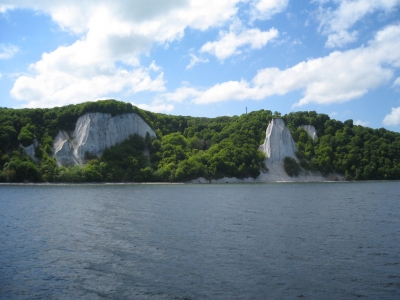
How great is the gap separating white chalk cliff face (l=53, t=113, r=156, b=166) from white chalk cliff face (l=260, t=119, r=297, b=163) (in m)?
35.4

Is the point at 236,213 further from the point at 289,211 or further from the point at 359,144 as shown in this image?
the point at 359,144

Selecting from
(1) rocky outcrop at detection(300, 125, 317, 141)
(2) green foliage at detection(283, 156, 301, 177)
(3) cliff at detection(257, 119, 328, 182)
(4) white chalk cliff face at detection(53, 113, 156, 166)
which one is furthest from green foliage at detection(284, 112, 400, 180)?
(4) white chalk cliff face at detection(53, 113, 156, 166)

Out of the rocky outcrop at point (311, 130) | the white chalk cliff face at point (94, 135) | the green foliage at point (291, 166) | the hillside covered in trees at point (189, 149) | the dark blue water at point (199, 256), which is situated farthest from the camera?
the rocky outcrop at point (311, 130)

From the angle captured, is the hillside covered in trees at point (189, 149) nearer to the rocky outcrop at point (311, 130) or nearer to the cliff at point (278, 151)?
the rocky outcrop at point (311, 130)

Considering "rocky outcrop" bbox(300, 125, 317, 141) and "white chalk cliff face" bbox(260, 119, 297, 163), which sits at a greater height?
"rocky outcrop" bbox(300, 125, 317, 141)

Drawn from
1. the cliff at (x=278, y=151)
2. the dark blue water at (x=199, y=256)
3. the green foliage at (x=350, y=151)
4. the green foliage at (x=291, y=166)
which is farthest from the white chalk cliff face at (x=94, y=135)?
the dark blue water at (x=199, y=256)

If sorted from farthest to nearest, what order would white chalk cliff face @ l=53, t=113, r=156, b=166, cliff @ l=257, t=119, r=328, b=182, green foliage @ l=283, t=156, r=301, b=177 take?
1. green foliage @ l=283, t=156, r=301, b=177
2. cliff @ l=257, t=119, r=328, b=182
3. white chalk cliff face @ l=53, t=113, r=156, b=166

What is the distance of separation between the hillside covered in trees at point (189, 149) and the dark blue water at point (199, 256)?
63.1 m

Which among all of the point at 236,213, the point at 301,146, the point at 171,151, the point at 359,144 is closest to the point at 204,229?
the point at 236,213

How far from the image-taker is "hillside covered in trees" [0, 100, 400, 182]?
94.6 metres

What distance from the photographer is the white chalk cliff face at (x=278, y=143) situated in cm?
11469

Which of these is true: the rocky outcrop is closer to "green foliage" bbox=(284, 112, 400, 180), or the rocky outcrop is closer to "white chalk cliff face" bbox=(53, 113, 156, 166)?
"green foliage" bbox=(284, 112, 400, 180)

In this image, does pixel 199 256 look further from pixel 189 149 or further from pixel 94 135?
pixel 189 149

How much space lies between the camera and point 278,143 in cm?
11669
